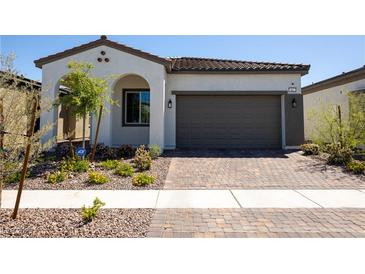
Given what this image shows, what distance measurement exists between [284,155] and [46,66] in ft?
38.9

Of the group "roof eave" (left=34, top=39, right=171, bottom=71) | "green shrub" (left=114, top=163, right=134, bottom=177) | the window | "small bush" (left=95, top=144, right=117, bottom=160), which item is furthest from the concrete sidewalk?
the window

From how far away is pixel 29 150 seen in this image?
181 inches

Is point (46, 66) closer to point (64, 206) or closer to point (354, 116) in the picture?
point (64, 206)

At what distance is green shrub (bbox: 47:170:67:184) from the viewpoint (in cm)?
747

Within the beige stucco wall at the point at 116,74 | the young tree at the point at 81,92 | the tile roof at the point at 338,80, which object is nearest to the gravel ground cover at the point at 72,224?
the young tree at the point at 81,92

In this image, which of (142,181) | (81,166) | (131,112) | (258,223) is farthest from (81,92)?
(258,223)

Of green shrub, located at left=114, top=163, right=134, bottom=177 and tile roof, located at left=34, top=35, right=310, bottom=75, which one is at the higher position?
tile roof, located at left=34, top=35, right=310, bottom=75

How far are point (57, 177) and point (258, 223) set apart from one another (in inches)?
238

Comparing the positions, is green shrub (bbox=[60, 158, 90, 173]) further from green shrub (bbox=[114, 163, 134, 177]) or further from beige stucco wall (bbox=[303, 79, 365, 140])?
beige stucco wall (bbox=[303, 79, 365, 140])

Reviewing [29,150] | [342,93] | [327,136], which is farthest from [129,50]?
[342,93]

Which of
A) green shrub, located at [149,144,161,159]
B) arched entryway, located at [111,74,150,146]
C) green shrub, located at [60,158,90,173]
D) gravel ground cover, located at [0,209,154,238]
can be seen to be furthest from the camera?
arched entryway, located at [111,74,150,146]

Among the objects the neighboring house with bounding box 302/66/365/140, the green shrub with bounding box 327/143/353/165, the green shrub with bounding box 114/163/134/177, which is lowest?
the green shrub with bounding box 114/163/134/177

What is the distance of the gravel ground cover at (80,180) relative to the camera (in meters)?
7.15

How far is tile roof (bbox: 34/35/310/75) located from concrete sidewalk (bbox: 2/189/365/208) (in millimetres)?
7236
